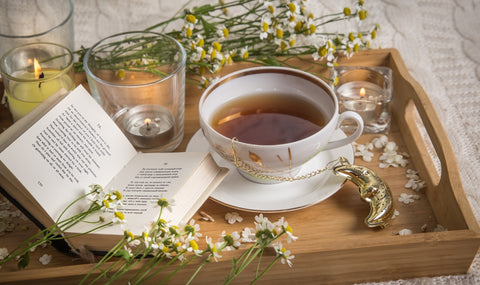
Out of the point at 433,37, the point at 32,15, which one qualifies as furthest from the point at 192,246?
the point at 433,37

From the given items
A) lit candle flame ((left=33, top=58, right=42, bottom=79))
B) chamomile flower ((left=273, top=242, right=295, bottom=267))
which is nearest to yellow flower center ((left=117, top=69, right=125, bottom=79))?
lit candle flame ((left=33, top=58, right=42, bottom=79))

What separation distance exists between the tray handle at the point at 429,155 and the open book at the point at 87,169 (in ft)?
1.00

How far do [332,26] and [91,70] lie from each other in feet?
2.20

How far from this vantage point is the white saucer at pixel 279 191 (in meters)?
0.77

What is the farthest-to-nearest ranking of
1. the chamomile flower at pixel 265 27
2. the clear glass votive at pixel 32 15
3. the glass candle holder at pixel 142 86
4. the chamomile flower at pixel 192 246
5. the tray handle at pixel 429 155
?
the clear glass votive at pixel 32 15, the chamomile flower at pixel 265 27, the glass candle holder at pixel 142 86, the tray handle at pixel 429 155, the chamomile flower at pixel 192 246

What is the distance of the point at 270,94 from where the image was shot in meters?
0.88

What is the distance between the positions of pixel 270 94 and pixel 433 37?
0.62 meters

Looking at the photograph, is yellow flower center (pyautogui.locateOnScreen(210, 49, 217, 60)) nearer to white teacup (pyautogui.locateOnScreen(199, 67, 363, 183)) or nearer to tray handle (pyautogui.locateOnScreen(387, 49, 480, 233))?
white teacup (pyautogui.locateOnScreen(199, 67, 363, 183))

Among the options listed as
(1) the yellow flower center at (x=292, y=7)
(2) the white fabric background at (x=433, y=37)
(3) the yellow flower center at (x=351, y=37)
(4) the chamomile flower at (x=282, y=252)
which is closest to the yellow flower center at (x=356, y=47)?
(3) the yellow flower center at (x=351, y=37)

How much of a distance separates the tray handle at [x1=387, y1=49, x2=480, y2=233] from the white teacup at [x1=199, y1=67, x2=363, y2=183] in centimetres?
13

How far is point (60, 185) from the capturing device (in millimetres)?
733

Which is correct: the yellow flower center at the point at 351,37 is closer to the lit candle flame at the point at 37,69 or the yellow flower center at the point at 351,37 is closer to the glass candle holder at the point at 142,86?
the glass candle holder at the point at 142,86

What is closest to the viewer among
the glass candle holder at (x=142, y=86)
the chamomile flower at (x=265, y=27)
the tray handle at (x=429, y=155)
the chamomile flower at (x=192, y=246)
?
the chamomile flower at (x=192, y=246)

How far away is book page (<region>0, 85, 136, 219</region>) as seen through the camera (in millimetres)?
709
